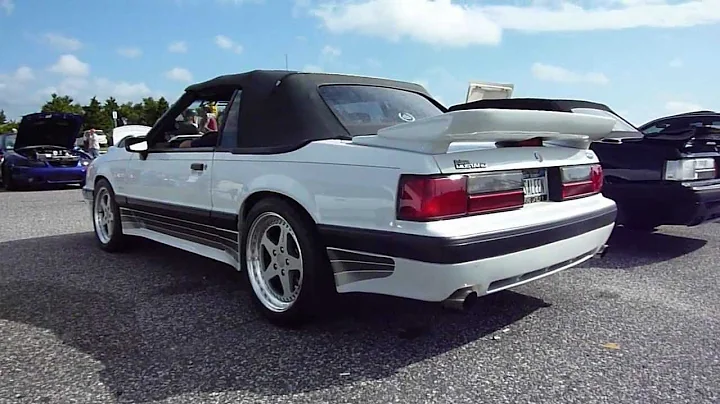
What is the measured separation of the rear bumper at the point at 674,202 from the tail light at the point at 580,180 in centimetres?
168

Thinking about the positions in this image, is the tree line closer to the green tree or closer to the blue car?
the green tree

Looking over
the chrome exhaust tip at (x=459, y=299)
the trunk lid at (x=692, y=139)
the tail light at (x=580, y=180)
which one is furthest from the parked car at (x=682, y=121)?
the chrome exhaust tip at (x=459, y=299)

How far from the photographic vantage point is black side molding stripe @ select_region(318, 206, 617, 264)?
2.58m

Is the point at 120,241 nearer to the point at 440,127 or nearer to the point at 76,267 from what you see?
the point at 76,267

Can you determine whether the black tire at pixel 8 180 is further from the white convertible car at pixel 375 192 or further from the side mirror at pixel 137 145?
the white convertible car at pixel 375 192

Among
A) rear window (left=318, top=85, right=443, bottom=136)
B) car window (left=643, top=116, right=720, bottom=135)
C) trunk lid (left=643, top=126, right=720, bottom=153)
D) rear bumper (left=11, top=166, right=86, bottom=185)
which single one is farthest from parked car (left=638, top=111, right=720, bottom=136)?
rear bumper (left=11, top=166, right=86, bottom=185)

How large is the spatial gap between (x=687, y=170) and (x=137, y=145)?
181 inches

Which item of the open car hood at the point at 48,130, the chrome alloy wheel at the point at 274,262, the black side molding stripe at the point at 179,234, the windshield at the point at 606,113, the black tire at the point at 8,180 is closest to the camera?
the chrome alloy wheel at the point at 274,262

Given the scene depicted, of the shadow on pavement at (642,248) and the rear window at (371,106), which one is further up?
the rear window at (371,106)

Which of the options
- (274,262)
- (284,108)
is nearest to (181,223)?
(274,262)

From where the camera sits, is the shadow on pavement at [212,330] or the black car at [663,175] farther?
the black car at [663,175]

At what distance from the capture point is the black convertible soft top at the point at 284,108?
10.8 feet

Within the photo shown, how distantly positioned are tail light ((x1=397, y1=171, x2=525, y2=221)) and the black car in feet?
8.41

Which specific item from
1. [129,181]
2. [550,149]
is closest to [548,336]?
[550,149]
